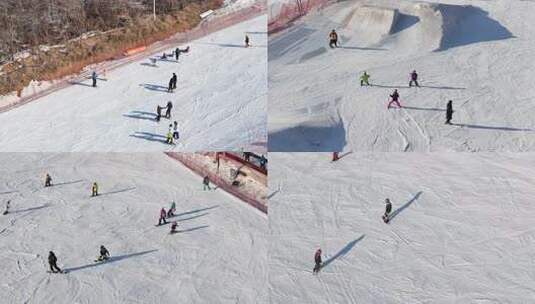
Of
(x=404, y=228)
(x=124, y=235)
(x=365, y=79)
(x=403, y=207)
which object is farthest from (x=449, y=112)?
(x=124, y=235)

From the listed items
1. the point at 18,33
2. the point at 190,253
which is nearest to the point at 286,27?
the point at 18,33

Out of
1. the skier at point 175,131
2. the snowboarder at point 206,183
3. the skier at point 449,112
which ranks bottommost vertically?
the snowboarder at point 206,183

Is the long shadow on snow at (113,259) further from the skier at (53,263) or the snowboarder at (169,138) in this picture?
the snowboarder at (169,138)

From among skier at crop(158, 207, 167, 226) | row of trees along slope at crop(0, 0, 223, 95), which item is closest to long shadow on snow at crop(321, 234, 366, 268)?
skier at crop(158, 207, 167, 226)

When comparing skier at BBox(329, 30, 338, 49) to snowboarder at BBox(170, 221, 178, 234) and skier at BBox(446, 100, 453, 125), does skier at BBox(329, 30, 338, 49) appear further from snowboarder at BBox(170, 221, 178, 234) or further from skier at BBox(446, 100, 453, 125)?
snowboarder at BBox(170, 221, 178, 234)

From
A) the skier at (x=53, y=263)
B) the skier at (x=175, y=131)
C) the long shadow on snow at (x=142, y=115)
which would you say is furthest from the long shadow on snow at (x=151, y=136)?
the skier at (x=53, y=263)

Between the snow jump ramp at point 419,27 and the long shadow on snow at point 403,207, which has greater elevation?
the snow jump ramp at point 419,27
